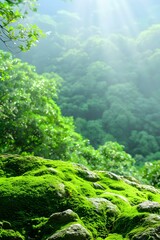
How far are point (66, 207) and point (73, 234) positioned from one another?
1.05m

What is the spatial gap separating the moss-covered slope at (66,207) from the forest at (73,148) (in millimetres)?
16

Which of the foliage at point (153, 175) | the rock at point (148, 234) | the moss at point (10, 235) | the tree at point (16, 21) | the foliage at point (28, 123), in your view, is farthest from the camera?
the foliage at point (28, 123)

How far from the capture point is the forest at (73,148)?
18.6 feet

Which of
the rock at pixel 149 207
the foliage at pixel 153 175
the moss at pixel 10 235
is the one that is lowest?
the moss at pixel 10 235

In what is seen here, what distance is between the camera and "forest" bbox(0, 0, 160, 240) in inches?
224

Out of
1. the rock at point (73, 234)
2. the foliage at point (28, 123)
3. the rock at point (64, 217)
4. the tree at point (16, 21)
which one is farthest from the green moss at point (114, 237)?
the foliage at point (28, 123)

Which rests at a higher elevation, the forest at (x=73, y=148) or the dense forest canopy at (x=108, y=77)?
the dense forest canopy at (x=108, y=77)

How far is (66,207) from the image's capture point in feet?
20.2

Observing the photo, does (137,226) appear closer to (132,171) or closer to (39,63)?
(132,171)

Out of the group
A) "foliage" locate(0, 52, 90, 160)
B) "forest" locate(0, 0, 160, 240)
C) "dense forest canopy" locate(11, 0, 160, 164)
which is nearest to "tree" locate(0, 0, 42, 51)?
"forest" locate(0, 0, 160, 240)

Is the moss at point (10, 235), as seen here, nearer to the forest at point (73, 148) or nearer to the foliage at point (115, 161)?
the forest at point (73, 148)

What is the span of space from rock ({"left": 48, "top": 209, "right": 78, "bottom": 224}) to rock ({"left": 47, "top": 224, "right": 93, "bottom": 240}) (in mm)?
224

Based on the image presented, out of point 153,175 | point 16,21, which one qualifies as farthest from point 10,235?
point 153,175

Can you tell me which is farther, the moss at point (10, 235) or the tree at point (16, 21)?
the tree at point (16, 21)
